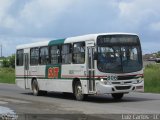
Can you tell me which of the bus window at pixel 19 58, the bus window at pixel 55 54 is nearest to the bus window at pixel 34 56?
the bus window at pixel 19 58

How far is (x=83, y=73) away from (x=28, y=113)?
5590mm

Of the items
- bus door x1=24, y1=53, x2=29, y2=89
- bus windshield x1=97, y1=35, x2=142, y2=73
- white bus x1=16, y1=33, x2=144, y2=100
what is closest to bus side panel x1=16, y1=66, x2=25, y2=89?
bus door x1=24, y1=53, x2=29, y2=89

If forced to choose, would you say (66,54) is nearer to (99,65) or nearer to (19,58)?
(99,65)

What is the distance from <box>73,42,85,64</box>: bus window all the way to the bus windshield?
3.90ft

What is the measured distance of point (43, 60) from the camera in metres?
27.7

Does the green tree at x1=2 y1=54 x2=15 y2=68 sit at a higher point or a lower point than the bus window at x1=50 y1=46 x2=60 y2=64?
higher

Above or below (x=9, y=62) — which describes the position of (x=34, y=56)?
below

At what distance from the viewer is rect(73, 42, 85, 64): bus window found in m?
23.2

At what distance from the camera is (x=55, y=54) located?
26.2 meters

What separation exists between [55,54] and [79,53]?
2908mm

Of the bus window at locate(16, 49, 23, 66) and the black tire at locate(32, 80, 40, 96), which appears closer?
the black tire at locate(32, 80, 40, 96)

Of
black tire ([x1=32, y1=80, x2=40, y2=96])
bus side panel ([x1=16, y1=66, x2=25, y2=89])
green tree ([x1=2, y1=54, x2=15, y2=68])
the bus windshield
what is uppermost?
green tree ([x1=2, y1=54, x2=15, y2=68])

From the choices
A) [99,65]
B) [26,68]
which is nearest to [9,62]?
[26,68]

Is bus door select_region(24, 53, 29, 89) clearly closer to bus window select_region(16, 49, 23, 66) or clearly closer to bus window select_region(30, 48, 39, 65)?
bus window select_region(30, 48, 39, 65)
